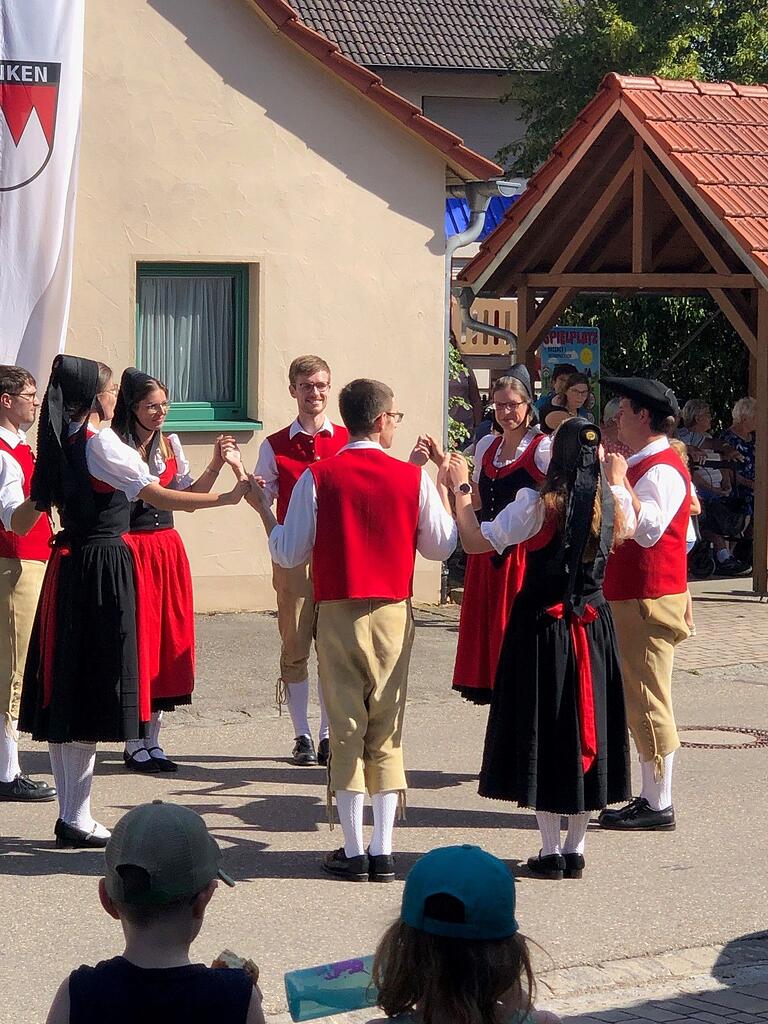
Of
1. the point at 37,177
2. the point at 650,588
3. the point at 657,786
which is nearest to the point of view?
the point at 657,786

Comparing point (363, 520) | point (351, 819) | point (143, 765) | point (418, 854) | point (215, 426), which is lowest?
point (418, 854)

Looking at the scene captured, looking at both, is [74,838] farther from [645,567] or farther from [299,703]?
[645,567]

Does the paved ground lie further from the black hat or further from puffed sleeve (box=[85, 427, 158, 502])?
the black hat

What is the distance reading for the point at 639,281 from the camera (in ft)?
46.6

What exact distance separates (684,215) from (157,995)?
1173 cm

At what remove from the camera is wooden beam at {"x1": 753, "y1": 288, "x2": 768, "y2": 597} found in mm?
13297

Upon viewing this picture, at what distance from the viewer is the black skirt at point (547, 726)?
239 inches

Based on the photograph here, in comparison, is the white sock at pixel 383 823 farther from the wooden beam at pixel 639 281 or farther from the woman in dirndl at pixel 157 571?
the wooden beam at pixel 639 281

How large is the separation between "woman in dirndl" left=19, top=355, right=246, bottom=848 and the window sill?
579 cm

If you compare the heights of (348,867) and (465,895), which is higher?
(465,895)

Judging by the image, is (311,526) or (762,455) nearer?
(311,526)

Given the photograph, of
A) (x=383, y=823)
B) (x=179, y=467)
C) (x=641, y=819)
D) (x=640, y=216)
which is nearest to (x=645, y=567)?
(x=641, y=819)

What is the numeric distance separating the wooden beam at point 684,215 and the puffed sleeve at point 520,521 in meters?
8.20

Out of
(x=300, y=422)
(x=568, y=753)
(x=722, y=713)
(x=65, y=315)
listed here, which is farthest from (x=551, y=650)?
(x=65, y=315)
